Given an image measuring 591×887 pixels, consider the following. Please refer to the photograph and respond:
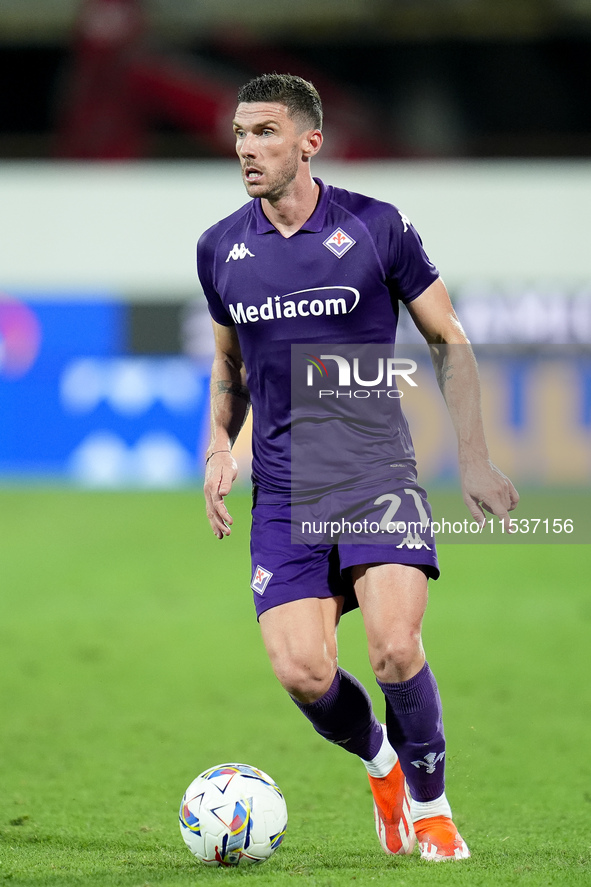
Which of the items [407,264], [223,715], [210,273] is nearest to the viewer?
[407,264]

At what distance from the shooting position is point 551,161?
15.4 m

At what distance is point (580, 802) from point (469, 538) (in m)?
1.15

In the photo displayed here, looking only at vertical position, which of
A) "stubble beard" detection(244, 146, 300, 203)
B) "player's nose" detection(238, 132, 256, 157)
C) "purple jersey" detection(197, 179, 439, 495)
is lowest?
"purple jersey" detection(197, 179, 439, 495)

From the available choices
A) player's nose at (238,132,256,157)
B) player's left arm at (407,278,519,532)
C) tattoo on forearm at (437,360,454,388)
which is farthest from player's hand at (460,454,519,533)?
player's nose at (238,132,256,157)

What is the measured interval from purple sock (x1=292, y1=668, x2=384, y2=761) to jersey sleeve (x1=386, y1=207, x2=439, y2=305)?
4.08 feet

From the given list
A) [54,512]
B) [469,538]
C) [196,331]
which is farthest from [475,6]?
[469,538]

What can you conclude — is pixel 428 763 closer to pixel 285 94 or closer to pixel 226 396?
pixel 226 396

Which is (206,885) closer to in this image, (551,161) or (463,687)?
(463,687)

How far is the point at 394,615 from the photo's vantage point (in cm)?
357

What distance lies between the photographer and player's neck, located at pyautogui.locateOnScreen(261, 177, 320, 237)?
390cm

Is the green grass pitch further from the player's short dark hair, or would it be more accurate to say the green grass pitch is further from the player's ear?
the player's short dark hair

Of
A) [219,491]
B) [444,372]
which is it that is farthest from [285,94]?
[219,491]

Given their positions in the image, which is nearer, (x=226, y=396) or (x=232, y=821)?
(x=232, y=821)

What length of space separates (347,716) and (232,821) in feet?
1.65
